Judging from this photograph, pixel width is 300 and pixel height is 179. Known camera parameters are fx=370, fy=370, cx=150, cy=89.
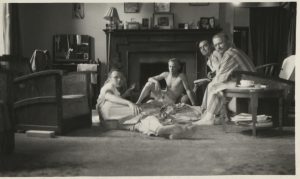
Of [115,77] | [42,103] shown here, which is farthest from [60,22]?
[42,103]

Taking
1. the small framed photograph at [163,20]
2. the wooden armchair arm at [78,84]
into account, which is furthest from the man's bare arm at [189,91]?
the small framed photograph at [163,20]

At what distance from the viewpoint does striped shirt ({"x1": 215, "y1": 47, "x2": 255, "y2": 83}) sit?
2586 mm

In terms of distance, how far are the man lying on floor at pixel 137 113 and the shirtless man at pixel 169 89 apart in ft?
0.30

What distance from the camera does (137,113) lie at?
8.30ft

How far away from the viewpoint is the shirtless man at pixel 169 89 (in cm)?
272

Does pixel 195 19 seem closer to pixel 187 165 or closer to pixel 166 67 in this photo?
pixel 166 67

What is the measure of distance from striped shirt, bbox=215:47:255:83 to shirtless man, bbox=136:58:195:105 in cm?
26

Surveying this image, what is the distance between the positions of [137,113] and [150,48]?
143 cm

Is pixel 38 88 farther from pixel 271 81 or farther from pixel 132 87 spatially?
pixel 271 81

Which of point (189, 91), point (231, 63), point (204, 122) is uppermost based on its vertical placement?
point (231, 63)

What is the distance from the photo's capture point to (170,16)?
3691mm

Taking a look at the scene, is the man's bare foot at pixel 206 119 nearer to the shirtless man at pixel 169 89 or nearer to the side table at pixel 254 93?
the shirtless man at pixel 169 89

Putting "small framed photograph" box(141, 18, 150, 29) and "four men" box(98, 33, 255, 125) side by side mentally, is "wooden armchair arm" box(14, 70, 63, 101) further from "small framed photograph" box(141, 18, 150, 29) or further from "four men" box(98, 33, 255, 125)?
"small framed photograph" box(141, 18, 150, 29)

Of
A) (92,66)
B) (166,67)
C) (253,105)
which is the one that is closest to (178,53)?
(166,67)
